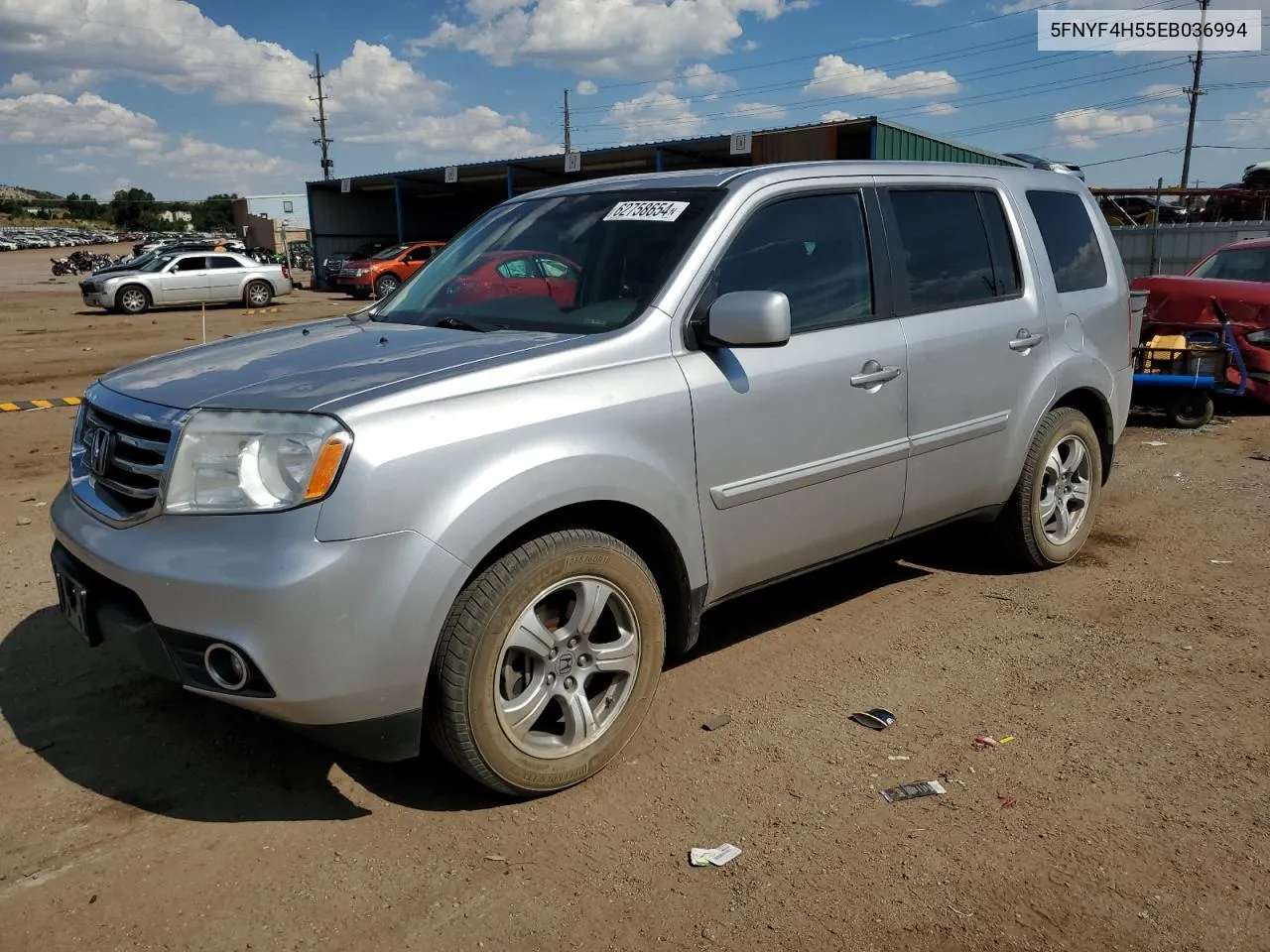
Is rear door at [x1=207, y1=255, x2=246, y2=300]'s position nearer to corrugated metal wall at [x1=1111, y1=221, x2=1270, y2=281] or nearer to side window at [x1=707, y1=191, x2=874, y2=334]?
corrugated metal wall at [x1=1111, y1=221, x2=1270, y2=281]

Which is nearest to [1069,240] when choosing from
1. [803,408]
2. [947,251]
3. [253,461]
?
[947,251]

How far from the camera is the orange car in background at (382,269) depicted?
99.6ft

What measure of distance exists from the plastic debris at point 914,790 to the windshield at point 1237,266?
8772 millimetres

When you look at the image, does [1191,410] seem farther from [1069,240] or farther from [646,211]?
[646,211]

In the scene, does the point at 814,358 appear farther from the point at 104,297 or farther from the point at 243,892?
the point at 104,297

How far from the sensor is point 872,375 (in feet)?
12.9

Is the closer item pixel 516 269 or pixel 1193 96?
pixel 516 269

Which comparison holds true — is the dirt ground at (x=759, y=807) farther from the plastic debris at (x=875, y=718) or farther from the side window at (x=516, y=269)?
the side window at (x=516, y=269)

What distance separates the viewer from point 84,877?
2.80 metres

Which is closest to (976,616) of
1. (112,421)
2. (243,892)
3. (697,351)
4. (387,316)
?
(697,351)

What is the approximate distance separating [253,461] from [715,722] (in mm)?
1841

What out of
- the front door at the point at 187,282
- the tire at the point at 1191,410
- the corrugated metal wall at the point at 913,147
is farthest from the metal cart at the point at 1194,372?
the front door at the point at 187,282

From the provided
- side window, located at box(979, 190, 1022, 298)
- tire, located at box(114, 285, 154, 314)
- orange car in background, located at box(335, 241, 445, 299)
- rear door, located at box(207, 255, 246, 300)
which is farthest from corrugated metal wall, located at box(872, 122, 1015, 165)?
tire, located at box(114, 285, 154, 314)

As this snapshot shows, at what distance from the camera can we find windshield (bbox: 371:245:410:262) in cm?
3116
